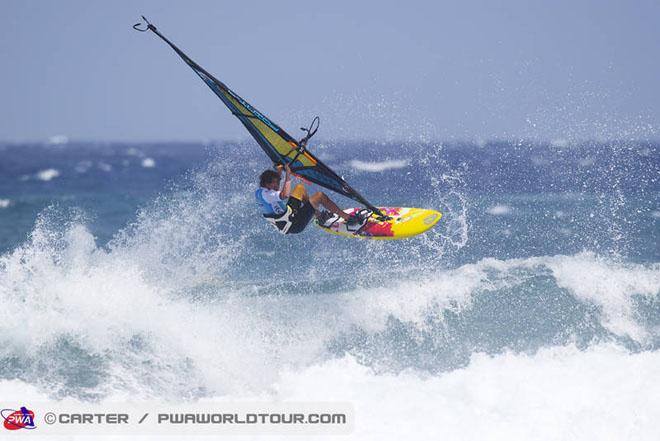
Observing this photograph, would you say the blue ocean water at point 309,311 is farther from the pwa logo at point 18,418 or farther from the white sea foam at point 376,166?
the white sea foam at point 376,166

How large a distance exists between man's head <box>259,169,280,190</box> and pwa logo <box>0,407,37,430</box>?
316cm

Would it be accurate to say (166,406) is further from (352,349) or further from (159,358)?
(352,349)

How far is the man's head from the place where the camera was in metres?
7.38

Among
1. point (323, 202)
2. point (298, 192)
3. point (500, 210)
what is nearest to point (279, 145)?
point (298, 192)

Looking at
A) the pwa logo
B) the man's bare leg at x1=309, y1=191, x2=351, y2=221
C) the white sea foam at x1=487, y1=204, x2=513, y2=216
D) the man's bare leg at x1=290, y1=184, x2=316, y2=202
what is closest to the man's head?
the man's bare leg at x1=290, y1=184, x2=316, y2=202

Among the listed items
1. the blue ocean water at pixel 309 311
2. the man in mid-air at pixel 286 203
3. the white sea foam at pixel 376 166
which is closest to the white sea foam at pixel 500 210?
the blue ocean water at pixel 309 311

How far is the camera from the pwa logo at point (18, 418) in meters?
6.06

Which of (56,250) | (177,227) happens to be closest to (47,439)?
(56,250)

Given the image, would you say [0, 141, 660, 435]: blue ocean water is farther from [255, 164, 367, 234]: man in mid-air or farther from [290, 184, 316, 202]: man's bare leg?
[290, 184, 316, 202]: man's bare leg

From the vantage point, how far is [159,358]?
7371 mm

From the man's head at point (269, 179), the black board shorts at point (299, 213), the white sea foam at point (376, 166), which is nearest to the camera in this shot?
the man's head at point (269, 179)

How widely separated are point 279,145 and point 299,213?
33.6 inches

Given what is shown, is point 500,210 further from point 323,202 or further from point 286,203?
point 286,203

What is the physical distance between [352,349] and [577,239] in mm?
7373
